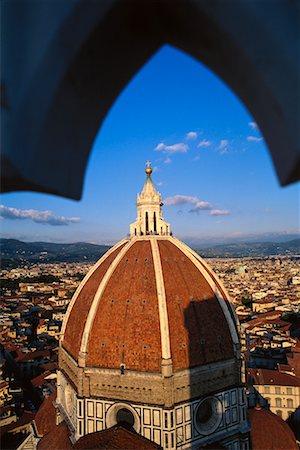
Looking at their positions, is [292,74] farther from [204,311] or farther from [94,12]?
[204,311]

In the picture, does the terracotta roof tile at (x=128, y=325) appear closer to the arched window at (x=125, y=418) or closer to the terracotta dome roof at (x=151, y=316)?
the terracotta dome roof at (x=151, y=316)

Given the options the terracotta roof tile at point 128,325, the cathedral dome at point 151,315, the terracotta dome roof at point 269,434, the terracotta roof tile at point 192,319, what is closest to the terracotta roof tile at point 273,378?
the terracotta dome roof at point 269,434

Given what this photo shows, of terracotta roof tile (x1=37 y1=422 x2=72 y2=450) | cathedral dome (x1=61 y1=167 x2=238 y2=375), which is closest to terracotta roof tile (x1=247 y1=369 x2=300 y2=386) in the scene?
cathedral dome (x1=61 y1=167 x2=238 y2=375)

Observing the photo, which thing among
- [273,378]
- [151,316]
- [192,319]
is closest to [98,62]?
[151,316]

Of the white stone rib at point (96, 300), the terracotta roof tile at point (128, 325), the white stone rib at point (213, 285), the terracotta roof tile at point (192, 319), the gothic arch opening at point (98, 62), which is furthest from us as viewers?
the white stone rib at point (213, 285)

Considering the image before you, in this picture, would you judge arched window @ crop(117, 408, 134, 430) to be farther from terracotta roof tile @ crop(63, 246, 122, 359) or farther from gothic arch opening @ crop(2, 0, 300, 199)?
gothic arch opening @ crop(2, 0, 300, 199)

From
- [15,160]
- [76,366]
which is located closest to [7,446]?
[76,366]

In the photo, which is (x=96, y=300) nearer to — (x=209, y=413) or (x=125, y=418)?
(x=125, y=418)
